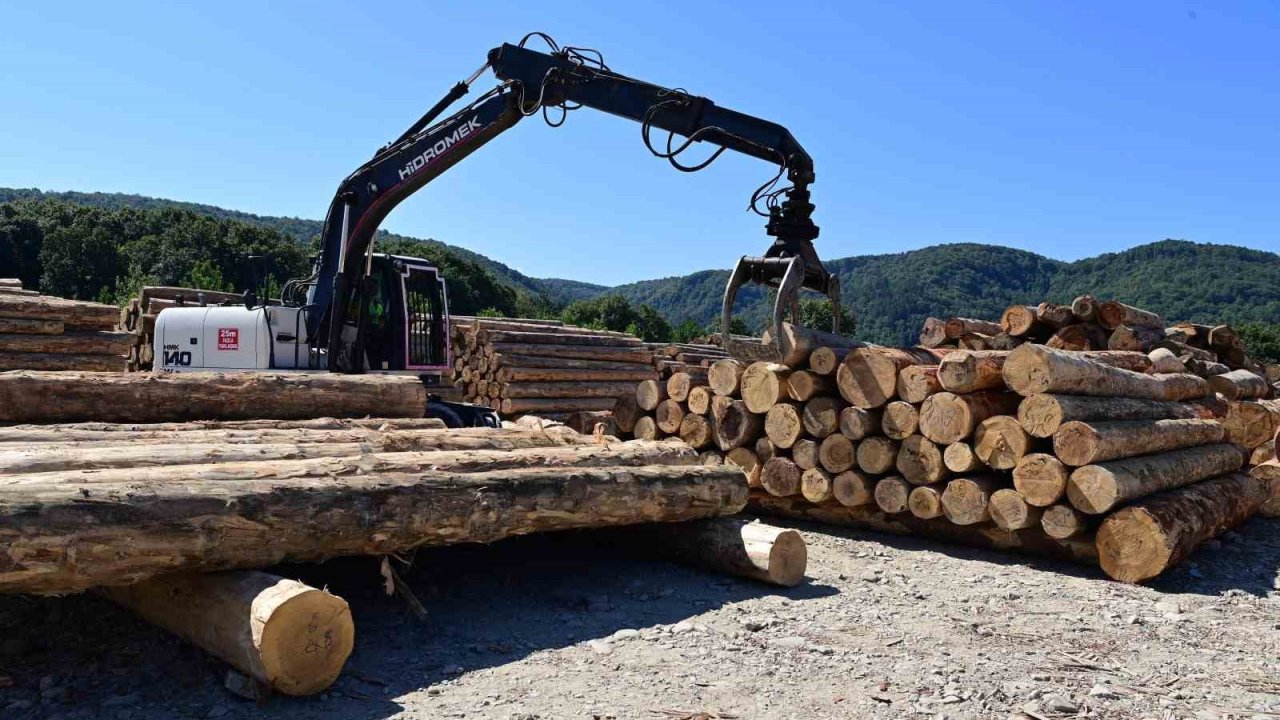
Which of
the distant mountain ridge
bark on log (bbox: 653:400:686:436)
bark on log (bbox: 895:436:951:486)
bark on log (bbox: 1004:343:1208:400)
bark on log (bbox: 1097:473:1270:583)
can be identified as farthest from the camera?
the distant mountain ridge

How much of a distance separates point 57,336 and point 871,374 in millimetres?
8774

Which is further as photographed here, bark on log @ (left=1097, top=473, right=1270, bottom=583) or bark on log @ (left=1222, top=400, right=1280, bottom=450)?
bark on log @ (left=1222, top=400, right=1280, bottom=450)

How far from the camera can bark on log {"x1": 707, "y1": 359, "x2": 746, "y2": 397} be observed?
8719 mm

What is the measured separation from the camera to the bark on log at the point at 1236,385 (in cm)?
1147

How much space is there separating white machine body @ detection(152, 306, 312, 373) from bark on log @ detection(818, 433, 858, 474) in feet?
16.7

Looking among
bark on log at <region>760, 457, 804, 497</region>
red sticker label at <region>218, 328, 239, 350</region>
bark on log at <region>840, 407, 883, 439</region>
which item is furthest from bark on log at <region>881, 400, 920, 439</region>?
red sticker label at <region>218, 328, 239, 350</region>

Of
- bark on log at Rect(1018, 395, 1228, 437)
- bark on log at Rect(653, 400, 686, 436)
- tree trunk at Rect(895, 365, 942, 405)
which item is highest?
tree trunk at Rect(895, 365, 942, 405)

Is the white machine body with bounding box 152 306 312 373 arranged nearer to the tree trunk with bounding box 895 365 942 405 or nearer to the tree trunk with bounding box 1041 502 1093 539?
the tree trunk with bounding box 895 365 942 405

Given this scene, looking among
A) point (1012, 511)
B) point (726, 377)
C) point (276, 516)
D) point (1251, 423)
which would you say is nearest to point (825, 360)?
point (726, 377)

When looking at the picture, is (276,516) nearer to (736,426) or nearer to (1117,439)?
(736,426)

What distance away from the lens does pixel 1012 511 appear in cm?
715

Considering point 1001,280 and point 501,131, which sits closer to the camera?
point 501,131

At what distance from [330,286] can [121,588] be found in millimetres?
5344

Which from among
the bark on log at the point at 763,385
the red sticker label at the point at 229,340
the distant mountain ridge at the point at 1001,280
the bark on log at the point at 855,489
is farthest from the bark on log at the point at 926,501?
the distant mountain ridge at the point at 1001,280
